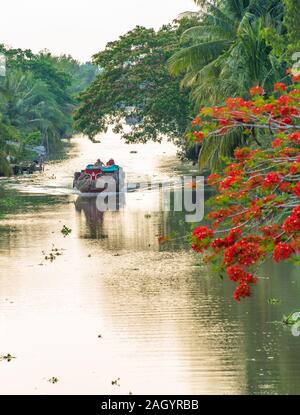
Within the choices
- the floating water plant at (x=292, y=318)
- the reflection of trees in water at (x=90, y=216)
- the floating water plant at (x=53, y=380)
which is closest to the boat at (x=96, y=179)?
the reflection of trees in water at (x=90, y=216)

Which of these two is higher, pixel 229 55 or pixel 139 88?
pixel 229 55

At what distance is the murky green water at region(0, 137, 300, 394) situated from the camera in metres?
19.7

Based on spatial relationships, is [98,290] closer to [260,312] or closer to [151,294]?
[151,294]

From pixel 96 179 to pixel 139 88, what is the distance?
16.1 m

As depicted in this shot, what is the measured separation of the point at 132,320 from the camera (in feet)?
81.7

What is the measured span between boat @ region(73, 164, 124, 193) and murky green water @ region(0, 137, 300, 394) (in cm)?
1495

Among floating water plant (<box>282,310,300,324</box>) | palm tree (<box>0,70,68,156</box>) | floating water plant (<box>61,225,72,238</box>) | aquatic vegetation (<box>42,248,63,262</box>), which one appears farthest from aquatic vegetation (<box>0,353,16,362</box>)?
palm tree (<box>0,70,68,156</box>)

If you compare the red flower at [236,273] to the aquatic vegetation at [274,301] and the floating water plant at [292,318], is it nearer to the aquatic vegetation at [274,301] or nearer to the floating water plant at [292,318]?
the floating water plant at [292,318]

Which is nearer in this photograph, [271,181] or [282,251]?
[282,251]

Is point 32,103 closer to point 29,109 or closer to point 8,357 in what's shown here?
point 29,109

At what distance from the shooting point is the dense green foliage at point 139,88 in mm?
72125

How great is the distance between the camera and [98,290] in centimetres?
2919

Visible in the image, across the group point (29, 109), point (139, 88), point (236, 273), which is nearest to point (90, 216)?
point (139, 88)
